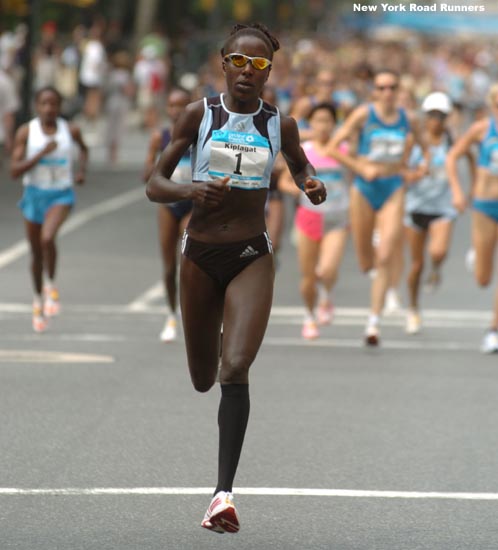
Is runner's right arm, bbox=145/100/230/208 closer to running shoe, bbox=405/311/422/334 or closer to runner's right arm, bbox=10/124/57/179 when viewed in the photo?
runner's right arm, bbox=10/124/57/179

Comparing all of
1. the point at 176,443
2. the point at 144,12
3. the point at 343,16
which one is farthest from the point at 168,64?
the point at 343,16

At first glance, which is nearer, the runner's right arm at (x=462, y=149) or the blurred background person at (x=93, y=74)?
the runner's right arm at (x=462, y=149)

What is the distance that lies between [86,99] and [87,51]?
3.23 metres

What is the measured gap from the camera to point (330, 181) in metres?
13.9

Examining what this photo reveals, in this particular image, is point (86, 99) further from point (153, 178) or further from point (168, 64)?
point (153, 178)

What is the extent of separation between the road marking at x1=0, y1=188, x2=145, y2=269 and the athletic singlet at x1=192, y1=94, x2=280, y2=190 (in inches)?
428

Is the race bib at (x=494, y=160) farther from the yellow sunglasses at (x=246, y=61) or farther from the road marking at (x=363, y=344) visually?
the yellow sunglasses at (x=246, y=61)

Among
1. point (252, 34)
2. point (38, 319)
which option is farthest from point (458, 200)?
point (252, 34)

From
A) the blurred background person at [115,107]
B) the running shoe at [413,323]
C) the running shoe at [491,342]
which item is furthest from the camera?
the blurred background person at [115,107]

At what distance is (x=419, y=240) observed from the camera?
14531mm

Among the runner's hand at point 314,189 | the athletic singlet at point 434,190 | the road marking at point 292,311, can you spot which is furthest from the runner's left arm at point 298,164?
the road marking at point 292,311

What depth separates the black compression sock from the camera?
693 cm

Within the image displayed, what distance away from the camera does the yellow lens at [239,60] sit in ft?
23.6

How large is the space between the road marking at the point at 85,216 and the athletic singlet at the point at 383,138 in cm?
617
